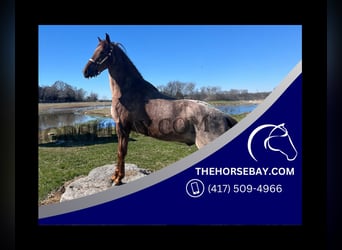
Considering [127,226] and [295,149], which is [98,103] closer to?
[127,226]


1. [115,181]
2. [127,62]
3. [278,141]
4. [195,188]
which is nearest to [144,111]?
[127,62]

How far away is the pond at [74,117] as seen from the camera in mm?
3602

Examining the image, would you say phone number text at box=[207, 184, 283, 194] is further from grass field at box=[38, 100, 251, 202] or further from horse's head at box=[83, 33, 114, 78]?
horse's head at box=[83, 33, 114, 78]

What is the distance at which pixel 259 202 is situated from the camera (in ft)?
11.9

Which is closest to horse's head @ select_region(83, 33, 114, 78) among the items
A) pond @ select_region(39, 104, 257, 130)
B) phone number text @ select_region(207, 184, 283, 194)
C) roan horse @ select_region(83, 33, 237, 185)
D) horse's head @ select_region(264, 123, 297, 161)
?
roan horse @ select_region(83, 33, 237, 185)

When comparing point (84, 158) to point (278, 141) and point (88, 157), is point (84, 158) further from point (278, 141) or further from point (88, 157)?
point (278, 141)

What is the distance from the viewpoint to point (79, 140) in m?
3.65

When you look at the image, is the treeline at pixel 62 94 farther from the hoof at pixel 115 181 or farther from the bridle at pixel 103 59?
the hoof at pixel 115 181

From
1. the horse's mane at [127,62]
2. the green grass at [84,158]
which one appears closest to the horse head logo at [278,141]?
the green grass at [84,158]

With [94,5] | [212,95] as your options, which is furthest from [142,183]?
[94,5]

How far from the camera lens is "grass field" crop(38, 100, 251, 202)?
364 cm

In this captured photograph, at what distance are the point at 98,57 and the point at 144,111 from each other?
0.74m

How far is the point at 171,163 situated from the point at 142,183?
37 cm

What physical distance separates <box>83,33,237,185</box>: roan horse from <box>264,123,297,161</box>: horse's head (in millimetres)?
410
